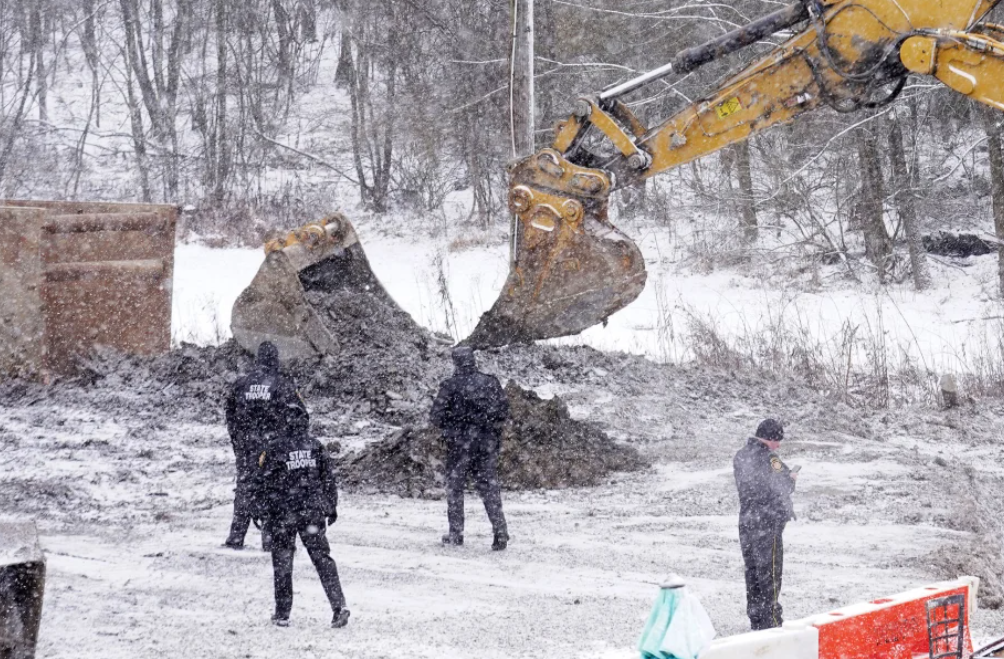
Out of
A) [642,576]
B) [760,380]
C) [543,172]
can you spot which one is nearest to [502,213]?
[760,380]

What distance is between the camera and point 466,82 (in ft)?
82.7

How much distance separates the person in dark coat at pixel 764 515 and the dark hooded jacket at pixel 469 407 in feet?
7.34

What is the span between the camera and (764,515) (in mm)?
6016

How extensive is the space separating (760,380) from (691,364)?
4.50ft

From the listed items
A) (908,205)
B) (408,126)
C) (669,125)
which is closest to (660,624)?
(669,125)

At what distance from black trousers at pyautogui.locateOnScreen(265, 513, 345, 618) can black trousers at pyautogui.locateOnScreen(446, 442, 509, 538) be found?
1744 millimetres

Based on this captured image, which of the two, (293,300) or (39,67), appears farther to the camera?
(39,67)

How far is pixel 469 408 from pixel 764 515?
2.52 metres

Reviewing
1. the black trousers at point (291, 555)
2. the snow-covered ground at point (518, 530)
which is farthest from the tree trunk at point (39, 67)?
the black trousers at point (291, 555)

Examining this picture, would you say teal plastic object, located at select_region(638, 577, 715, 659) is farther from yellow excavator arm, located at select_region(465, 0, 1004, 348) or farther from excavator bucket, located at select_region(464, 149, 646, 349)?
excavator bucket, located at select_region(464, 149, 646, 349)

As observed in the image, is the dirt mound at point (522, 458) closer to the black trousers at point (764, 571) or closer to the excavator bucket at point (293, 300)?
the excavator bucket at point (293, 300)

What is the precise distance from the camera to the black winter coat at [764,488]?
598cm

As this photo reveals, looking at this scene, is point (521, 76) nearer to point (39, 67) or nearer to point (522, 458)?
→ point (522, 458)

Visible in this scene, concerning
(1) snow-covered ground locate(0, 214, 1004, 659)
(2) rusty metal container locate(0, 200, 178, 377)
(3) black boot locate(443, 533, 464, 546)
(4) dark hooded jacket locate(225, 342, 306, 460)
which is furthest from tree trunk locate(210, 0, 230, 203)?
(3) black boot locate(443, 533, 464, 546)
